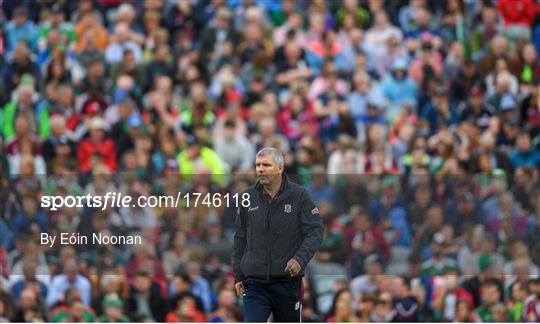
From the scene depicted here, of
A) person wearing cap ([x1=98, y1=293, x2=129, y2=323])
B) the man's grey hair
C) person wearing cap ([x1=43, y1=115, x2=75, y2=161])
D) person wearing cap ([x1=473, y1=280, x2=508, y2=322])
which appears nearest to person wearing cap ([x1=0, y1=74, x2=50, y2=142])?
person wearing cap ([x1=43, y1=115, x2=75, y2=161])

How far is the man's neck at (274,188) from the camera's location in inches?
408

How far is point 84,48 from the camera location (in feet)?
64.8

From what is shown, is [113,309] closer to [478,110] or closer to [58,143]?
[58,143]

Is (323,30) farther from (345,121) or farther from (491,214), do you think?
(491,214)

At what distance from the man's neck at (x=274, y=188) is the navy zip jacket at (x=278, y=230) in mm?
26

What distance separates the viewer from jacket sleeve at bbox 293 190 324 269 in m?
10.3

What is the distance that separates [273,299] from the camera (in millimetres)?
10695

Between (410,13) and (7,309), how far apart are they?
8090 mm

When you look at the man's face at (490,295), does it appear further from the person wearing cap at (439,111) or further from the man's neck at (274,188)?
the man's neck at (274,188)

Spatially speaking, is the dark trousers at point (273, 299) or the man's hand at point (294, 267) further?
the dark trousers at point (273, 299)

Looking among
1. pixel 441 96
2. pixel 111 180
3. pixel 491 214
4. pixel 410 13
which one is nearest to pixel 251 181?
pixel 111 180

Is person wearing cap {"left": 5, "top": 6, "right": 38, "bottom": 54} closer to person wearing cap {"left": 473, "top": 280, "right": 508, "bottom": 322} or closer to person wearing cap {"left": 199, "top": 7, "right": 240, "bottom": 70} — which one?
person wearing cap {"left": 199, "top": 7, "right": 240, "bottom": 70}

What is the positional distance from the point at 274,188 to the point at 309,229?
1.20 feet

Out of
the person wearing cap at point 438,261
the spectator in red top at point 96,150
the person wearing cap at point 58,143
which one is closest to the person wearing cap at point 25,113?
the person wearing cap at point 58,143
